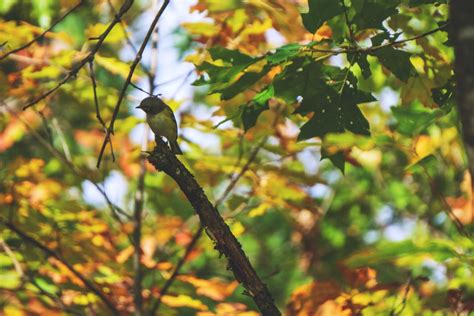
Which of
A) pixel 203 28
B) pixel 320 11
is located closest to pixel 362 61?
pixel 320 11

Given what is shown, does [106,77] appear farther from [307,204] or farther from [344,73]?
[344,73]

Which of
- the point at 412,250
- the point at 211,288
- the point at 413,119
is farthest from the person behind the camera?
the point at 211,288

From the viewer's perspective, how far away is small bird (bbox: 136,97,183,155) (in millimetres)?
2725

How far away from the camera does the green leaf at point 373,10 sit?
6.42ft

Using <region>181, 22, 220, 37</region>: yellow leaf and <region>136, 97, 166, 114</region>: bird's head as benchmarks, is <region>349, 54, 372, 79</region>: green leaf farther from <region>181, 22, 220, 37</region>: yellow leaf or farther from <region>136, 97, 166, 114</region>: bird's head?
<region>181, 22, 220, 37</region>: yellow leaf

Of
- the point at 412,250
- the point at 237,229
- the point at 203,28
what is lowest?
the point at 412,250

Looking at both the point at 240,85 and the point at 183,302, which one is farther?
the point at 183,302

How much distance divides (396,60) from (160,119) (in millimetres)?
1129

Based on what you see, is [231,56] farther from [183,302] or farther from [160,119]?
[183,302]

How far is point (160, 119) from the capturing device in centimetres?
274

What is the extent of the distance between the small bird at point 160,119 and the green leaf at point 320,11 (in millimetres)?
954

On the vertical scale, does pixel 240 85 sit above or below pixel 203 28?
below

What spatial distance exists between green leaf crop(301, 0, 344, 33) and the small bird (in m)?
0.95

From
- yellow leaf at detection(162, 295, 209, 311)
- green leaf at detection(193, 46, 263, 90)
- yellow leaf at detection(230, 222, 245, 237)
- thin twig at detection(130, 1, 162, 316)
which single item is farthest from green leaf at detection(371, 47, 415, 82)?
yellow leaf at detection(162, 295, 209, 311)
